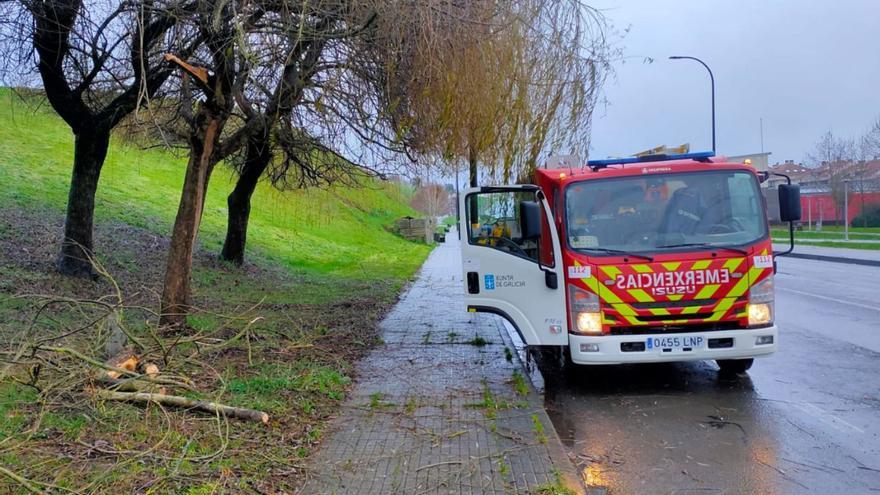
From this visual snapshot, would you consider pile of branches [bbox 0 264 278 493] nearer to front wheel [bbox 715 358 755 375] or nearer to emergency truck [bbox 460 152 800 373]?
emergency truck [bbox 460 152 800 373]

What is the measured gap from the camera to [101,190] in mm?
23391

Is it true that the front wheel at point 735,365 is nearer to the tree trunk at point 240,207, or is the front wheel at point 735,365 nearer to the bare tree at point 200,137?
the bare tree at point 200,137

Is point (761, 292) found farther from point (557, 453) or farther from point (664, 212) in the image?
point (557, 453)

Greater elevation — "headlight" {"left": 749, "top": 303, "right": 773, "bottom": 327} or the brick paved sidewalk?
"headlight" {"left": 749, "top": 303, "right": 773, "bottom": 327}

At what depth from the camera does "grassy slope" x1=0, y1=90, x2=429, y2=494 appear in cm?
455

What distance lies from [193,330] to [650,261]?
5.69 metres

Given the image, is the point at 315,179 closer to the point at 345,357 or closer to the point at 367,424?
the point at 345,357

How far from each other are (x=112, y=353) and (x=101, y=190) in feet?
62.9

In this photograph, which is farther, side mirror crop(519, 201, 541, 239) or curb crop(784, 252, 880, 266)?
curb crop(784, 252, 880, 266)

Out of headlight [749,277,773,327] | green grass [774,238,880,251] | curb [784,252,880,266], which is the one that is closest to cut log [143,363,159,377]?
headlight [749,277,773,327]

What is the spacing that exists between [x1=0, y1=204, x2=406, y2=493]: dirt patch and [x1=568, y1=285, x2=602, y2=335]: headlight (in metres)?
2.45

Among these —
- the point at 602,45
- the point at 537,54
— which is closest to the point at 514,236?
the point at 537,54

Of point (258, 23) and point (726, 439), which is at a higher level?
point (258, 23)

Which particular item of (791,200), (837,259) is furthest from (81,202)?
(837,259)
